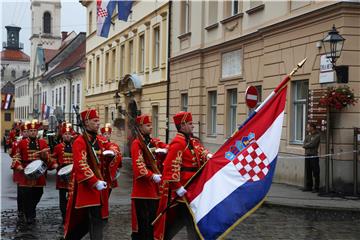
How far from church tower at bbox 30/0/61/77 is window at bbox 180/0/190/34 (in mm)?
59296

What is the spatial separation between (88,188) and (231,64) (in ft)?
47.2

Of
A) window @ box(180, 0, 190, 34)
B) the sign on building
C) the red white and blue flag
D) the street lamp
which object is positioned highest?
the red white and blue flag

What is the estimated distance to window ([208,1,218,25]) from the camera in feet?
74.0

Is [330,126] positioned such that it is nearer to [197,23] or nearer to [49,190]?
[49,190]

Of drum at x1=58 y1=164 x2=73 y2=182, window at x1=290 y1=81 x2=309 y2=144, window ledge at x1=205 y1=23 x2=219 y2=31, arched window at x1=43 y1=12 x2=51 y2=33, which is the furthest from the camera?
arched window at x1=43 y1=12 x2=51 y2=33

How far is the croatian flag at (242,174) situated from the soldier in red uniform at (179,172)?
322 mm

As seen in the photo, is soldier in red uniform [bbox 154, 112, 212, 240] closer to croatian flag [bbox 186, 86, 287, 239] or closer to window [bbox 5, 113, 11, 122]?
croatian flag [bbox 186, 86, 287, 239]

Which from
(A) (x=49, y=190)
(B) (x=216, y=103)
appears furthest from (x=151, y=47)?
(A) (x=49, y=190)

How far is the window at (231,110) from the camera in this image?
21.0m

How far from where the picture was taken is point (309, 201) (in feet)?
43.8

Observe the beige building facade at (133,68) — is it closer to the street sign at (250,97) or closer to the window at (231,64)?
the window at (231,64)

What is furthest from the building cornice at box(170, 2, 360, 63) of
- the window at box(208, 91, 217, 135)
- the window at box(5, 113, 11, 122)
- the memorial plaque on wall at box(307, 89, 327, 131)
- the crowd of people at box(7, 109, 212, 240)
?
the window at box(5, 113, 11, 122)

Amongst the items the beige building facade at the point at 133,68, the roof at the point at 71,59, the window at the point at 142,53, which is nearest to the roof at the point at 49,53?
the roof at the point at 71,59

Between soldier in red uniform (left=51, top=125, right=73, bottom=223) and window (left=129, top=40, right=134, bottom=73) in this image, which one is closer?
soldier in red uniform (left=51, top=125, right=73, bottom=223)
